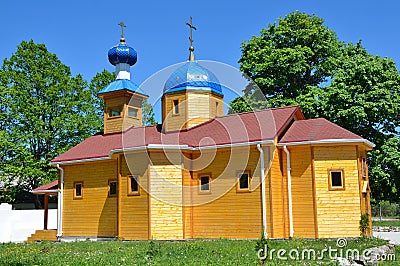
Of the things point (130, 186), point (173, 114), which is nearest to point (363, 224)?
point (130, 186)

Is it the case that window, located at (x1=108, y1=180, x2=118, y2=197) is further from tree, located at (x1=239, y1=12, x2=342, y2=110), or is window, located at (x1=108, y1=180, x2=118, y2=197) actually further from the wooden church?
tree, located at (x1=239, y1=12, x2=342, y2=110)

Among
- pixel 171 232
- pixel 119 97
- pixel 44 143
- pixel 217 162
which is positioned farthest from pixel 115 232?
pixel 44 143

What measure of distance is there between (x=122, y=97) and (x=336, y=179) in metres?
10.8

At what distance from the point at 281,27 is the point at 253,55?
2.21 m

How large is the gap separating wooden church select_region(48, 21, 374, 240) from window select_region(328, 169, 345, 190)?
3cm

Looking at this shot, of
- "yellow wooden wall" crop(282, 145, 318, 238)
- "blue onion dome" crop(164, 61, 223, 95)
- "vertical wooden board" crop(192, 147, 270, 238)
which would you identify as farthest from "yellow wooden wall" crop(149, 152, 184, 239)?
"blue onion dome" crop(164, 61, 223, 95)

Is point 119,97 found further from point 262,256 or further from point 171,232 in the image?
point 262,256

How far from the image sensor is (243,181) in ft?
52.4

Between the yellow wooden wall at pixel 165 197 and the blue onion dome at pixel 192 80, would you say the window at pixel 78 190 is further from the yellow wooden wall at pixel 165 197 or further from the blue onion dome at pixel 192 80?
the blue onion dome at pixel 192 80

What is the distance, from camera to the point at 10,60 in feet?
91.1

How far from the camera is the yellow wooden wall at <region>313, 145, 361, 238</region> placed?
15.2 metres

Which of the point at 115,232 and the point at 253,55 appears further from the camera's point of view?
the point at 253,55

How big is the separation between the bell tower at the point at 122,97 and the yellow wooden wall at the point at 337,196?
9.55 metres

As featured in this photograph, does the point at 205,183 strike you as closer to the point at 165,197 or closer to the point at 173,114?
the point at 165,197
